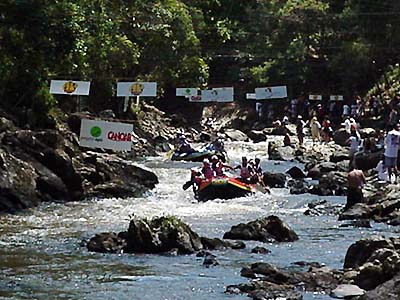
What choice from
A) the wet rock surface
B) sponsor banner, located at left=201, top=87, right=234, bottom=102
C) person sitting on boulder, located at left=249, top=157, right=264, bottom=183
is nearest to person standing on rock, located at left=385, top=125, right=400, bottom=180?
person sitting on boulder, located at left=249, top=157, right=264, bottom=183

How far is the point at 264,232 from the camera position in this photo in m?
21.0

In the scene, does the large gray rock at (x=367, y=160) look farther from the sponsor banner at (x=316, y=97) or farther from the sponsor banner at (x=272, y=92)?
the sponsor banner at (x=316, y=97)

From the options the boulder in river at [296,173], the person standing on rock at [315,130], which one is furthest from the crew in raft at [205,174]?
the person standing on rock at [315,130]

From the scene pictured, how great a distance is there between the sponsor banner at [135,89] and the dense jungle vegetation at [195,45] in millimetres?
1496

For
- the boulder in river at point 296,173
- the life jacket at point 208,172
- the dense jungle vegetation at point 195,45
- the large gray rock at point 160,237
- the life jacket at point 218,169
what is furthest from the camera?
the boulder in river at point 296,173

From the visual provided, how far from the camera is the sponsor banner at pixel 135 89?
139 ft

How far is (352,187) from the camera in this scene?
2475 centimetres

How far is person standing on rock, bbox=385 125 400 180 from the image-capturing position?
89.8 feet

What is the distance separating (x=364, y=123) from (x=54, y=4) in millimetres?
32433

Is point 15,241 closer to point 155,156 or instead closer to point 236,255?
point 236,255

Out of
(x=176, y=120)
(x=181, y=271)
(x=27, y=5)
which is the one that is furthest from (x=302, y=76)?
(x=181, y=271)

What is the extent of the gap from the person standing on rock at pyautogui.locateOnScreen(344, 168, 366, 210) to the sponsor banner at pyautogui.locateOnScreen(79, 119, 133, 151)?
7098 millimetres

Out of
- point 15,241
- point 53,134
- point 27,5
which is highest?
point 27,5

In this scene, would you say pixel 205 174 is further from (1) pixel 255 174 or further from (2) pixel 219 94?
(2) pixel 219 94
